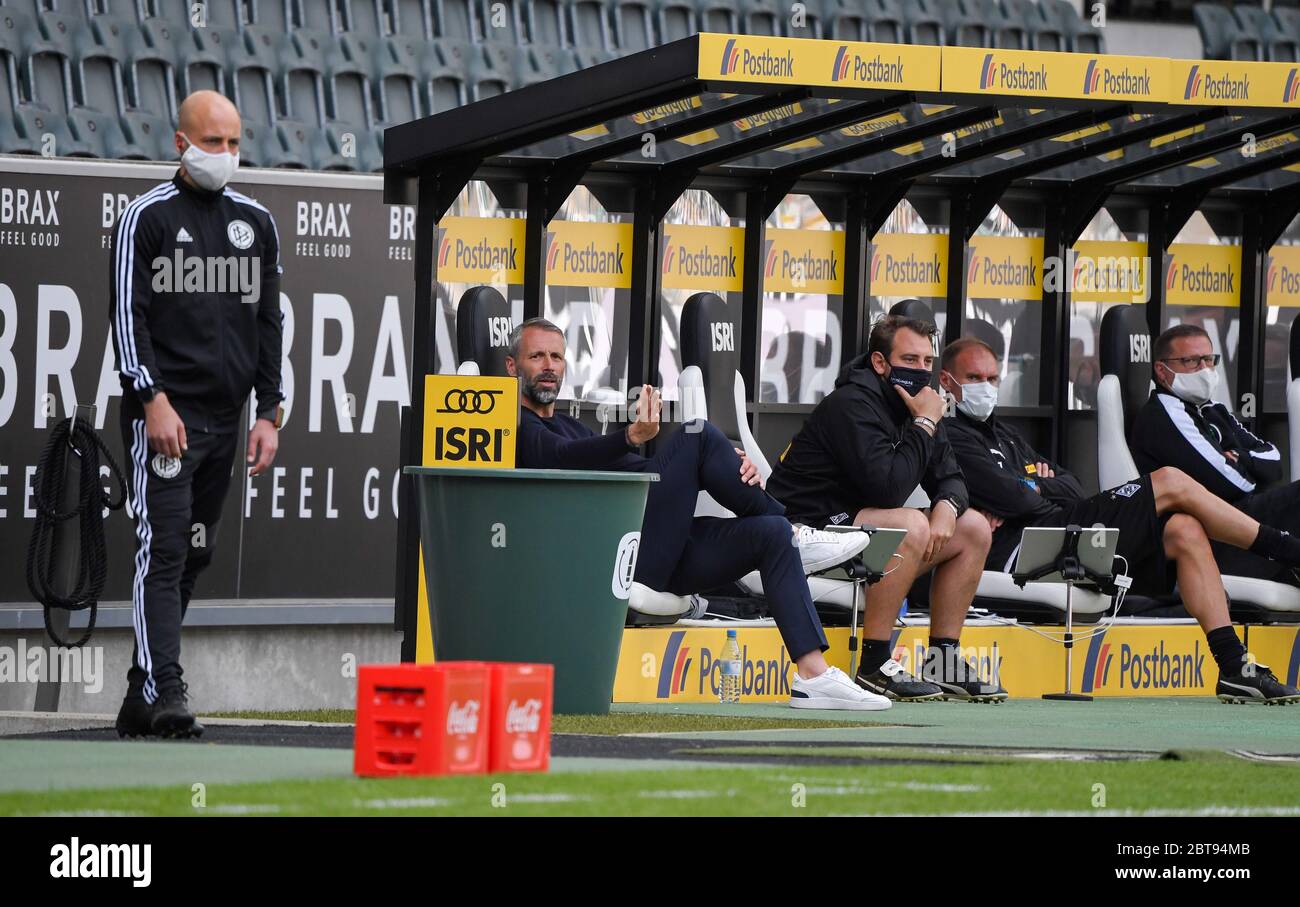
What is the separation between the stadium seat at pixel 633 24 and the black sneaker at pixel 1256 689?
6.20m

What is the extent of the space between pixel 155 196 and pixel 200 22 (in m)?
6.07

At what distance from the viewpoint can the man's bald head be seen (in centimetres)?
609

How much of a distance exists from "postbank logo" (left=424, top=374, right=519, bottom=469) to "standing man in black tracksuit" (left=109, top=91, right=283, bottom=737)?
1.55 meters

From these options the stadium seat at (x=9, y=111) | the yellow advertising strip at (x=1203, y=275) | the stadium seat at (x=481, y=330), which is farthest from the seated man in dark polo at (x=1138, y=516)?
the stadium seat at (x=9, y=111)

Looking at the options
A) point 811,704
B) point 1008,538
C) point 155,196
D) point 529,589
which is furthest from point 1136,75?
point 155,196

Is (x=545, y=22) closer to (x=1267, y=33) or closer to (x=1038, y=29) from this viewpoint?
(x=1038, y=29)

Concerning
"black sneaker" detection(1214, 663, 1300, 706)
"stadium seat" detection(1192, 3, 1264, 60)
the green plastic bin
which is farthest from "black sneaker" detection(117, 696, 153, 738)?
"stadium seat" detection(1192, 3, 1264, 60)

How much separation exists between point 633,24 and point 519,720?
9.29m

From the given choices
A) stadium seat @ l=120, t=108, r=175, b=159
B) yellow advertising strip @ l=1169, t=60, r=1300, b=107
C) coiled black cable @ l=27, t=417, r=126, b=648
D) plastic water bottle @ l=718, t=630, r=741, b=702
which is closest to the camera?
coiled black cable @ l=27, t=417, r=126, b=648

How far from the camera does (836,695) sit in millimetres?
7699

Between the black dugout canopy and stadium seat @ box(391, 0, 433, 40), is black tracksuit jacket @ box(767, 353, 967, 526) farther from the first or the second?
stadium seat @ box(391, 0, 433, 40)

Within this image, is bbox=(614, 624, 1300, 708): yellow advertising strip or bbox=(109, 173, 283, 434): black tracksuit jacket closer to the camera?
bbox=(109, 173, 283, 434): black tracksuit jacket

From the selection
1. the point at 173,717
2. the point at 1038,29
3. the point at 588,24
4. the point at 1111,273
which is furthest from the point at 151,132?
the point at 1038,29
